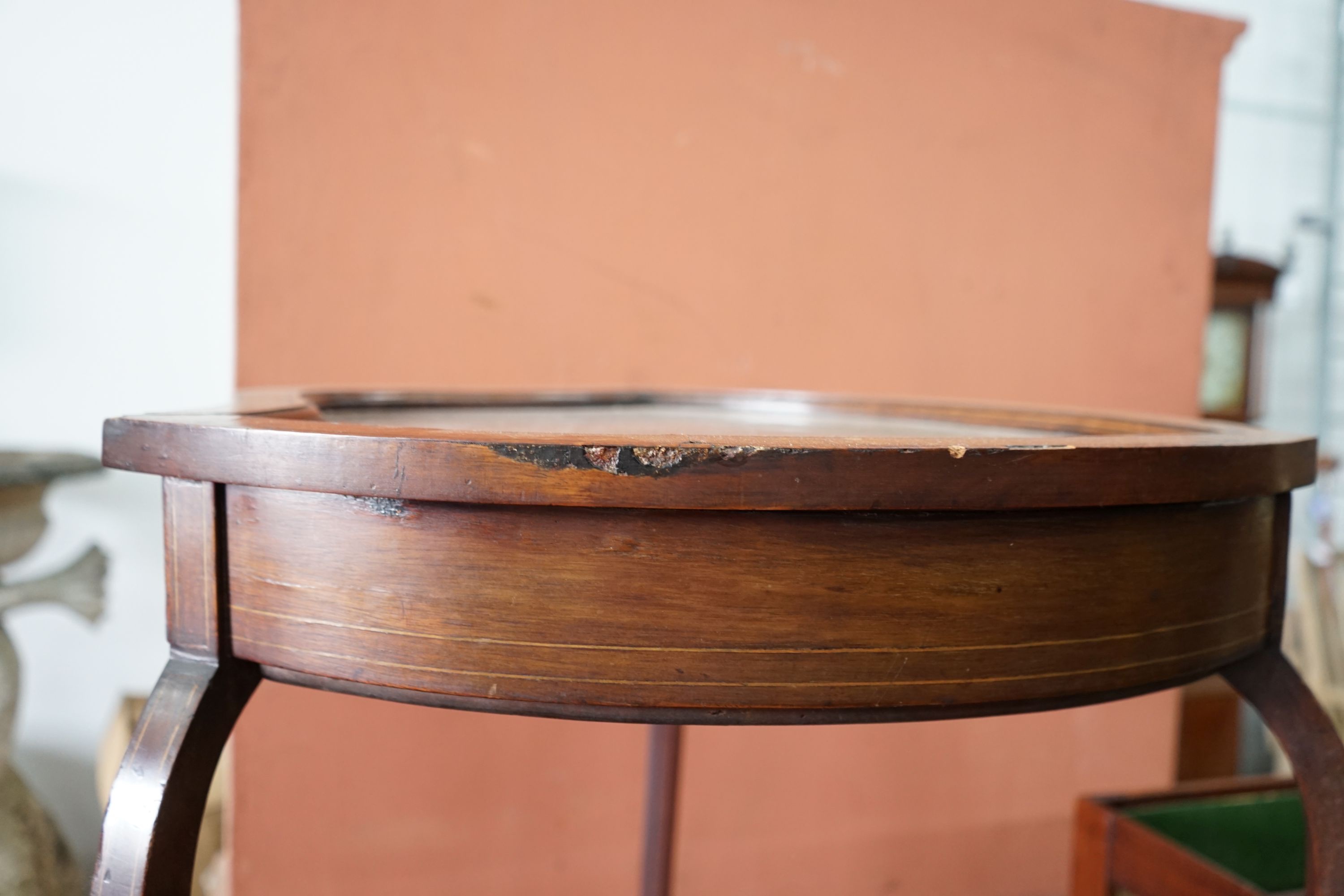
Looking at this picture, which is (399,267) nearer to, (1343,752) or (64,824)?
(1343,752)

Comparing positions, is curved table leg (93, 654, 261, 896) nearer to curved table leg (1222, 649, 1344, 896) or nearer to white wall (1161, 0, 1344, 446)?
curved table leg (1222, 649, 1344, 896)

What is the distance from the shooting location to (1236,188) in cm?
471

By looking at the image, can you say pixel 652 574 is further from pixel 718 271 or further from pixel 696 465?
pixel 718 271

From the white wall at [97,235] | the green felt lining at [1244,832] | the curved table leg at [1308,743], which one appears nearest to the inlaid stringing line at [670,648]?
the curved table leg at [1308,743]

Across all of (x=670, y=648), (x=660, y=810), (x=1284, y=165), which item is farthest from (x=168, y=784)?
(x=1284, y=165)

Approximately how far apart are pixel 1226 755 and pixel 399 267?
209 cm

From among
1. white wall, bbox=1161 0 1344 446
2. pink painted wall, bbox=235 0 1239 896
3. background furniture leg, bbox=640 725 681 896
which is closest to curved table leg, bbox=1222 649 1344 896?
background furniture leg, bbox=640 725 681 896

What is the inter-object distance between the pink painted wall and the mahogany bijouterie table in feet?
3.14

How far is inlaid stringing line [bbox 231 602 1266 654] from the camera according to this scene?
1.55 ft

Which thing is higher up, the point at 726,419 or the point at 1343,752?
the point at 726,419

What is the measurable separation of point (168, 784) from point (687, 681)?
26cm

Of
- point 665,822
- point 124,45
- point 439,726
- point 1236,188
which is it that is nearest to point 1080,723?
point 665,822

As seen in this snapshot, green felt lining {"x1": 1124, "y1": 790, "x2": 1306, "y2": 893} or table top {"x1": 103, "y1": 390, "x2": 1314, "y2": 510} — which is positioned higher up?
table top {"x1": 103, "y1": 390, "x2": 1314, "y2": 510}

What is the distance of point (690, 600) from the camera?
1.53 feet
